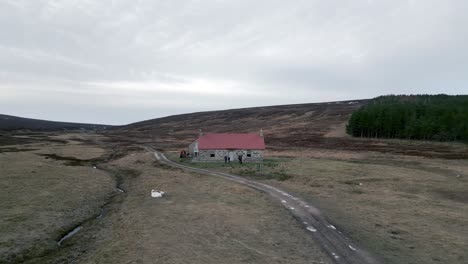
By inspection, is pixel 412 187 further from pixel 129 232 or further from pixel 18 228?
pixel 18 228

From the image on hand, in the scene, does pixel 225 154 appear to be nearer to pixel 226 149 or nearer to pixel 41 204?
pixel 226 149

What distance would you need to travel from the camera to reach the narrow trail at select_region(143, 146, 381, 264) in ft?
62.8

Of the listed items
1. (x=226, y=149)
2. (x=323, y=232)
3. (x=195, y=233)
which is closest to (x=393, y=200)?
(x=323, y=232)

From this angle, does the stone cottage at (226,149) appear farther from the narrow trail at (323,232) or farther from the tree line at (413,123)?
the tree line at (413,123)

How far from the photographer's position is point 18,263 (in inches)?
759

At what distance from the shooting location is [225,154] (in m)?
64.3

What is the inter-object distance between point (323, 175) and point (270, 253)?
96.2ft

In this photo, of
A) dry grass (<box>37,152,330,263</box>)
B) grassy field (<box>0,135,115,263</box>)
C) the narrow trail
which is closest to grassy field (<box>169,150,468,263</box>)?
the narrow trail

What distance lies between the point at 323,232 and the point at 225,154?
1635 inches

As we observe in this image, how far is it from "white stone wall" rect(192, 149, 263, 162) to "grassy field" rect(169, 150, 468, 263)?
13.7 feet

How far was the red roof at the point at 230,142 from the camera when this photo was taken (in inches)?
2530

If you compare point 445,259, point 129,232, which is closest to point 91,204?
point 129,232

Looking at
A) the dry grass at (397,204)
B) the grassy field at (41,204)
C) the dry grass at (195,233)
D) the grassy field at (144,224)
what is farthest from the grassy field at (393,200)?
the grassy field at (41,204)

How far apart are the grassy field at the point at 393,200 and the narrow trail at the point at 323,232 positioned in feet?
3.27
